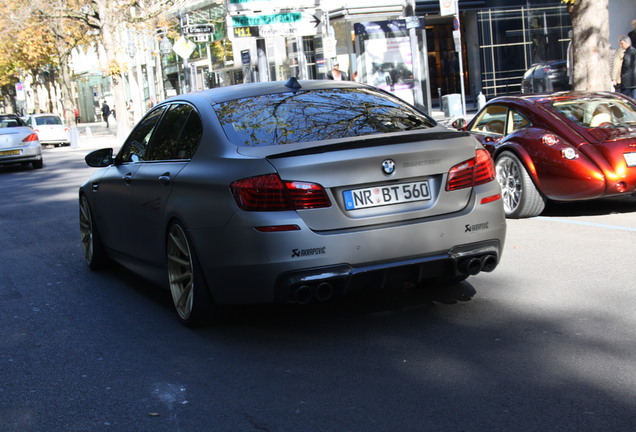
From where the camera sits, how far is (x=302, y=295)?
4.77 m

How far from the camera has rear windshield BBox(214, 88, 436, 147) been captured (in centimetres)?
520

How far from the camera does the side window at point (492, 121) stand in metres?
9.91

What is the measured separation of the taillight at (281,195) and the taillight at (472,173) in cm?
82

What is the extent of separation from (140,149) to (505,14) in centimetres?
3484

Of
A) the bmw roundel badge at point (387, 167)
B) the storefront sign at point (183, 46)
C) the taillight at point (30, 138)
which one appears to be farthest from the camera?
the storefront sign at point (183, 46)

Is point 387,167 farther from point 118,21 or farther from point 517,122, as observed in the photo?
point 118,21

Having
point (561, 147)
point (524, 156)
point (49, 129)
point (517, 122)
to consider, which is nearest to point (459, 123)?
point (524, 156)

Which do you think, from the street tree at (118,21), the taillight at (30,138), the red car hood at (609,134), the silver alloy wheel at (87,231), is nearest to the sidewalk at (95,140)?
the street tree at (118,21)

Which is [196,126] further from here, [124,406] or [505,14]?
[505,14]

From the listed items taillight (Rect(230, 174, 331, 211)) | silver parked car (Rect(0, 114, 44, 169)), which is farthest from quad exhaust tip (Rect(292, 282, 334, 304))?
silver parked car (Rect(0, 114, 44, 169))

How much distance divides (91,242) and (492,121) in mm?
4841

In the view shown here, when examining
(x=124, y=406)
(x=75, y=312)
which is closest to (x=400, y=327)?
(x=124, y=406)

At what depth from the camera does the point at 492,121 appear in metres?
10.1

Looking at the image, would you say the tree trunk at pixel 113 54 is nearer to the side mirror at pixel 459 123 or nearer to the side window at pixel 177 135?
the side mirror at pixel 459 123
